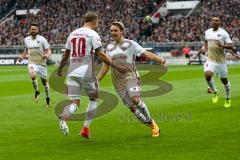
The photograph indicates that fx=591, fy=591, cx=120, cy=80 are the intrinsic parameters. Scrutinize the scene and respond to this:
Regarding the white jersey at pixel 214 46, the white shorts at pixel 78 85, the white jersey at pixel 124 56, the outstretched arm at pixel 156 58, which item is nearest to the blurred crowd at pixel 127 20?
the white jersey at pixel 214 46

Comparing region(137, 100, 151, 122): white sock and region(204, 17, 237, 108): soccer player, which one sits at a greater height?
region(204, 17, 237, 108): soccer player

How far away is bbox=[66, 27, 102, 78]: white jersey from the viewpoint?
11523 millimetres

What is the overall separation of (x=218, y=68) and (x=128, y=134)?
7061 millimetres

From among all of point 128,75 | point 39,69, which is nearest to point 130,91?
point 128,75

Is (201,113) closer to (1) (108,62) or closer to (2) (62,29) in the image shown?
(1) (108,62)

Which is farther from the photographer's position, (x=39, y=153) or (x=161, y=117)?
(x=161, y=117)

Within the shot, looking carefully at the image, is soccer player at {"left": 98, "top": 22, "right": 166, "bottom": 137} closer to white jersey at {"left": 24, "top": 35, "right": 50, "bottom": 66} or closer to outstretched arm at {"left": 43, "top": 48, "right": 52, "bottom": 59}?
outstretched arm at {"left": 43, "top": 48, "right": 52, "bottom": 59}

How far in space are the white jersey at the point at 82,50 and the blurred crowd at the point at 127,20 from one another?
4131 cm

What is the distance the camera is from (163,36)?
56.3 meters

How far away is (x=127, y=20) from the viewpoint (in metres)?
61.2

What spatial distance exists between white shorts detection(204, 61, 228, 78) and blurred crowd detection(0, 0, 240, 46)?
111ft

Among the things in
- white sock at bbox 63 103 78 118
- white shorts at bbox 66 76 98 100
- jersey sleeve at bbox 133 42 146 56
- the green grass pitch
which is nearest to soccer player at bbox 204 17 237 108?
the green grass pitch

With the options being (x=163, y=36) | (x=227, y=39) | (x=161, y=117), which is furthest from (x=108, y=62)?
(x=163, y=36)

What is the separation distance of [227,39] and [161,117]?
4.39 metres
